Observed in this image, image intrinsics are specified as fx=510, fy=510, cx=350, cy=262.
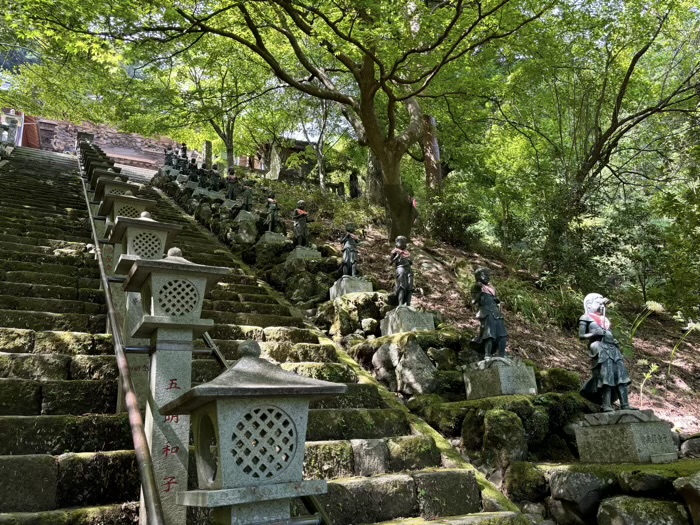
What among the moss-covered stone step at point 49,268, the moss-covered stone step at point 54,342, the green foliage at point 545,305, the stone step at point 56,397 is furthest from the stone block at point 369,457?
the green foliage at point 545,305

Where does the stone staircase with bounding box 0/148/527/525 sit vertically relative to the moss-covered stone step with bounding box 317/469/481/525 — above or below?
above

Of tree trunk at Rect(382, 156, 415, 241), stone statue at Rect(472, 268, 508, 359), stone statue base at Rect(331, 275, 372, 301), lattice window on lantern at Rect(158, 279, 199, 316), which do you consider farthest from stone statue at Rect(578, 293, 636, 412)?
tree trunk at Rect(382, 156, 415, 241)

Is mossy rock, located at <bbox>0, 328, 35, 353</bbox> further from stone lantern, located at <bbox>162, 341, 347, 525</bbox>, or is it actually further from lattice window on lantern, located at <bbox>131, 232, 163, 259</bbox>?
stone lantern, located at <bbox>162, 341, 347, 525</bbox>

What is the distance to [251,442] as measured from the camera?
2.32m

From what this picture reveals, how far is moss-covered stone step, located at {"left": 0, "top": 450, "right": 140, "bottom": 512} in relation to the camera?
3.21 m

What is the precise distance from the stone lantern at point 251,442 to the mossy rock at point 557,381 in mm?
4880

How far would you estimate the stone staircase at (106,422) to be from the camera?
3387 mm

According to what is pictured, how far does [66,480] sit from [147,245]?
2.29 m

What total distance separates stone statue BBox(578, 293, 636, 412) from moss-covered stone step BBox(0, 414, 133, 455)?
452 cm

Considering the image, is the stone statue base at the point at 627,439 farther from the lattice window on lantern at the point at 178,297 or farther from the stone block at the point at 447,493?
the lattice window on lantern at the point at 178,297

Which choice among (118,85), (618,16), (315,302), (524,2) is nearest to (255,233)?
(315,302)

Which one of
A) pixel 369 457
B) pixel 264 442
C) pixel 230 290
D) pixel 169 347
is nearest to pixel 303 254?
pixel 230 290

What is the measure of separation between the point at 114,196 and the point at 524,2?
9.02m

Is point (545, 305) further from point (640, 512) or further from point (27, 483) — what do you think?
point (27, 483)
